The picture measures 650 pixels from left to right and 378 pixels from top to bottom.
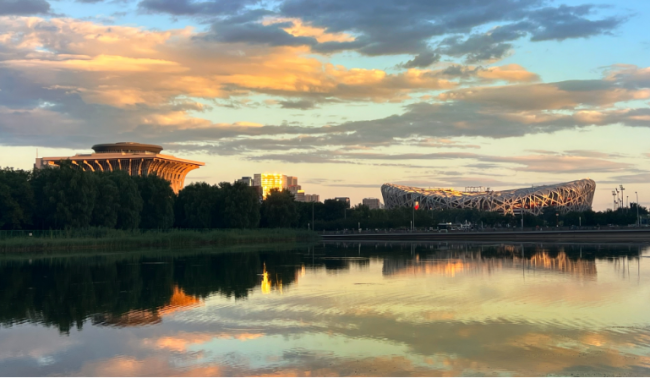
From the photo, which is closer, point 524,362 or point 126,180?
point 524,362

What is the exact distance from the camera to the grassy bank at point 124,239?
165ft

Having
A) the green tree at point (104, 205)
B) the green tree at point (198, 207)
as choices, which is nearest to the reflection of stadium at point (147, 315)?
the green tree at point (104, 205)

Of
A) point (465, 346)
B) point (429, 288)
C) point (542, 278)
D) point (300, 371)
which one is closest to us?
point (300, 371)

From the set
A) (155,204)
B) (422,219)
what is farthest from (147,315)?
(422,219)

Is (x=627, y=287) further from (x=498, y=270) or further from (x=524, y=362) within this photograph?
(x=524, y=362)

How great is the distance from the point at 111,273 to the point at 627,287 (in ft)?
74.4

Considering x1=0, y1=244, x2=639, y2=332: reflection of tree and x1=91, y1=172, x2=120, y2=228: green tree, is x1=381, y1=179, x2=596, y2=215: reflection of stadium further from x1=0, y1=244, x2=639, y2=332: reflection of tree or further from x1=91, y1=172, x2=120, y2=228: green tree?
x1=0, y1=244, x2=639, y2=332: reflection of tree

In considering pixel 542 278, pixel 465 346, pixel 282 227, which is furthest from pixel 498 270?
pixel 282 227

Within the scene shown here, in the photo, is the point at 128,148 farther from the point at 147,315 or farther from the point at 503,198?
the point at 147,315

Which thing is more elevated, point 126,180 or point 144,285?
point 126,180

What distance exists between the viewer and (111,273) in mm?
31469

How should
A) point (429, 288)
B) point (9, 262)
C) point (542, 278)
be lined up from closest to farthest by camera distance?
point (429, 288), point (542, 278), point (9, 262)

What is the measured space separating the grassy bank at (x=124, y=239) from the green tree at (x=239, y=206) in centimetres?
233

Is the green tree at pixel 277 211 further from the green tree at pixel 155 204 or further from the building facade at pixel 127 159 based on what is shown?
the building facade at pixel 127 159
